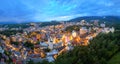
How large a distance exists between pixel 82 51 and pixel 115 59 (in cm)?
339

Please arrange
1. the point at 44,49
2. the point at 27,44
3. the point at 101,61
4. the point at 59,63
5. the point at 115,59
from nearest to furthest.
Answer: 1. the point at 59,63
2. the point at 101,61
3. the point at 115,59
4. the point at 44,49
5. the point at 27,44

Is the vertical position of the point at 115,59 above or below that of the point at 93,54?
below

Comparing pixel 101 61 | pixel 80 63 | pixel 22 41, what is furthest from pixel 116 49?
pixel 22 41

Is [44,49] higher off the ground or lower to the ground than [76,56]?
lower

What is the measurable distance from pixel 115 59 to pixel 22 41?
29.1 metres

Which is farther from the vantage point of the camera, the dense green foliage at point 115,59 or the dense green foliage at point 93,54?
the dense green foliage at point 115,59

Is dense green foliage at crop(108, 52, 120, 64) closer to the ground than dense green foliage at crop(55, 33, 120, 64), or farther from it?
closer to the ground

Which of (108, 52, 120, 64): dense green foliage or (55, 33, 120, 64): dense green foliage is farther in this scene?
(108, 52, 120, 64): dense green foliage

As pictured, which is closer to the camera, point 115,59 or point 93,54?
point 93,54

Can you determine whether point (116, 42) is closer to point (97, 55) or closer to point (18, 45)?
point (97, 55)

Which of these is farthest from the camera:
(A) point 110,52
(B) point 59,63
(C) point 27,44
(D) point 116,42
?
(C) point 27,44

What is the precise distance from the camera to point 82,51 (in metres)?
21.0

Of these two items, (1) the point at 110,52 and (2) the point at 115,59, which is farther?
(1) the point at 110,52

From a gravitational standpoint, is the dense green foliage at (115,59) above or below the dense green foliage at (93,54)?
below
